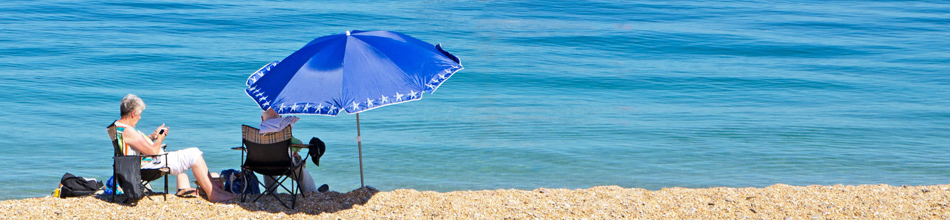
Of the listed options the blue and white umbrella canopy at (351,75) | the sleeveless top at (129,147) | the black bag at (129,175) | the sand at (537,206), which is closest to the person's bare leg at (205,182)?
the sand at (537,206)

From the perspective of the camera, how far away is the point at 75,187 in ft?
20.1

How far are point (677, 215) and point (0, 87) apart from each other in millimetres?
13685

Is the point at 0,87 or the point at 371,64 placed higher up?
the point at 0,87

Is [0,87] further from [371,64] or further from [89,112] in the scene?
[371,64]

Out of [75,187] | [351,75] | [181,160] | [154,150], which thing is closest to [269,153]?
[181,160]

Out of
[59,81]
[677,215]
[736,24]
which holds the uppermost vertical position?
[736,24]

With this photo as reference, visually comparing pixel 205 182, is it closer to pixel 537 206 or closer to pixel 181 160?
pixel 181 160

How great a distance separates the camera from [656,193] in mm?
6594

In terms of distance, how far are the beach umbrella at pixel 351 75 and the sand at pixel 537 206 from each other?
0.79 meters

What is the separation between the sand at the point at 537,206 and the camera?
575cm

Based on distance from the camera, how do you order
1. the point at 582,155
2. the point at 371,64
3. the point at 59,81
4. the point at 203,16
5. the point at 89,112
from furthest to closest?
the point at 203,16, the point at 59,81, the point at 89,112, the point at 582,155, the point at 371,64

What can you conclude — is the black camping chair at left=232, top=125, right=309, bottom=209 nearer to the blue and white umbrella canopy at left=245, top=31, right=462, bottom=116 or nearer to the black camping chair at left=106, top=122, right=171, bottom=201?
the blue and white umbrella canopy at left=245, top=31, right=462, bottom=116

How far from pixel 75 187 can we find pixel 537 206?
3.31 meters

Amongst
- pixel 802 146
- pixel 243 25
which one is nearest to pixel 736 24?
pixel 243 25
